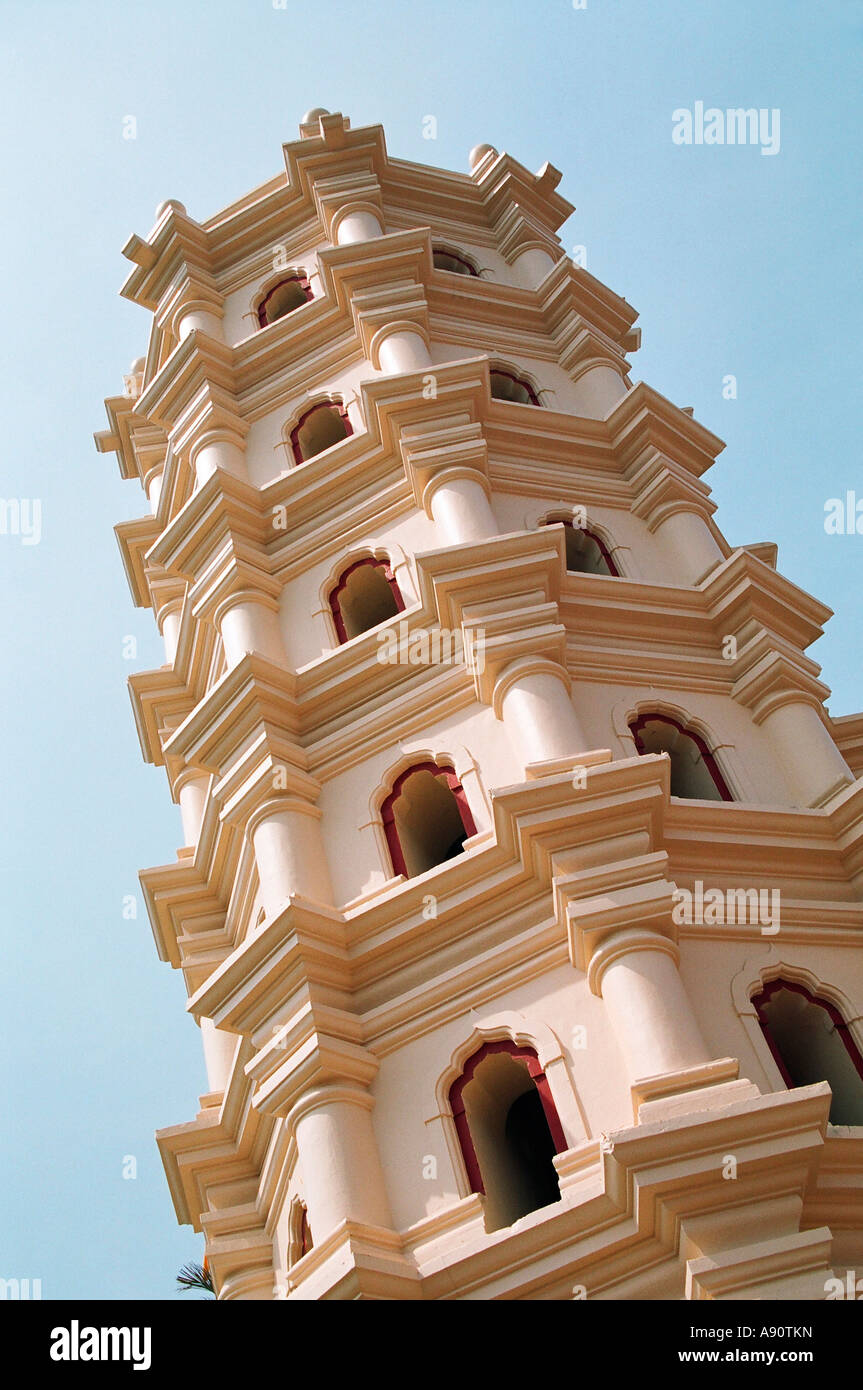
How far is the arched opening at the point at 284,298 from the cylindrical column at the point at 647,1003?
44.2 feet

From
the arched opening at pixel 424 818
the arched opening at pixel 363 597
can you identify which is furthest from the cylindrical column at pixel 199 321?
the arched opening at pixel 424 818

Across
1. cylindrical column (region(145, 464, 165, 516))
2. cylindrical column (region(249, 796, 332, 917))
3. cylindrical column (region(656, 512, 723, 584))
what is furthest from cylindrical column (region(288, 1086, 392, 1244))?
cylindrical column (region(145, 464, 165, 516))

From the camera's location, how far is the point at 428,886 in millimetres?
12633

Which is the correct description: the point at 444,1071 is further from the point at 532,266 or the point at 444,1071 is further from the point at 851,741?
the point at 532,266

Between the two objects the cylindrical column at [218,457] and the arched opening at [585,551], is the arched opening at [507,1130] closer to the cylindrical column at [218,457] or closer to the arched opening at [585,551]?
the arched opening at [585,551]

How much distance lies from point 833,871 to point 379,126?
14.9 metres

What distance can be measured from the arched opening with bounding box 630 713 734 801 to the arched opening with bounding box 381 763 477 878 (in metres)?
1.75

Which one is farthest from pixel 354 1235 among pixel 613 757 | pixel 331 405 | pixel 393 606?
pixel 331 405

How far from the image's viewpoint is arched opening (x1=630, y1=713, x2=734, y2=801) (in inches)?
562

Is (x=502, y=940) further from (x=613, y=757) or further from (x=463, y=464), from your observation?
(x=463, y=464)

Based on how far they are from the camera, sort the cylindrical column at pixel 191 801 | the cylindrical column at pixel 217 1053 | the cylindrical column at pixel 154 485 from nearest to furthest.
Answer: the cylindrical column at pixel 217 1053 → the cylindrical column at pixel 191 801 → the cylindrical column at pixel 154 485

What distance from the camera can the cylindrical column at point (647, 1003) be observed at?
10633mm

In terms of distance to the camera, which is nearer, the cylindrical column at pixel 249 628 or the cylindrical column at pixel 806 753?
the cylindrical column at pixel 806 753

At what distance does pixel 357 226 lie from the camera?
21.7 metres
